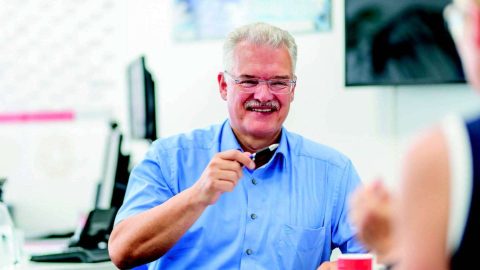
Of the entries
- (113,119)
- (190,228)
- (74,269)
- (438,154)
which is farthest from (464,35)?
(113,119)

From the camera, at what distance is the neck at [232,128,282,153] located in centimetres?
201

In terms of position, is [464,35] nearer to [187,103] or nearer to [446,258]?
[446,258]

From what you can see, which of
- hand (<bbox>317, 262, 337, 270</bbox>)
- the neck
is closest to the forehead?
the neck

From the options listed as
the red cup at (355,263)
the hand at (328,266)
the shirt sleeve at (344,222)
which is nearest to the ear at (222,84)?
the shirt sleeve at (344,222)

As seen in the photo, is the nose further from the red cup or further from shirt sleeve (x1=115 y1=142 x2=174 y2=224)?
the red cup

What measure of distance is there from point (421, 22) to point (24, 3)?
207 cm

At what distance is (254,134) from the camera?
1989 millimetres

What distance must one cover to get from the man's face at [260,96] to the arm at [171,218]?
0.98ft

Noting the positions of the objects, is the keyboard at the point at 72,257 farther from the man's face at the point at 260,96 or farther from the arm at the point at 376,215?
the arm at the point at 376,215

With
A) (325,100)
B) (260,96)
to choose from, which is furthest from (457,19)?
(325,100)

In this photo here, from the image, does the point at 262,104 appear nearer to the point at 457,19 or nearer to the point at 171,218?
the point at 171,218

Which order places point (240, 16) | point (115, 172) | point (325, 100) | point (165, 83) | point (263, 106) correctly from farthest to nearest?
point (165, 83) → point (240, 16) → point (325, 100) → point (115, 172) → point (263, 106)

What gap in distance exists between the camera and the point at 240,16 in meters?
3.38

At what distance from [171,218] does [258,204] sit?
9.9 inches
